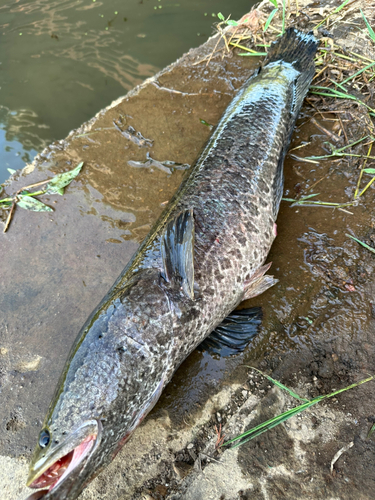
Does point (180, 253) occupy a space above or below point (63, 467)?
above

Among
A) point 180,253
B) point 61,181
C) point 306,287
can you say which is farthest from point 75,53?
point 306,287

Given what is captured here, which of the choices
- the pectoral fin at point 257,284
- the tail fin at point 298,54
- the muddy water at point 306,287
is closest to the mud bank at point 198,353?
the muddy water at point 306,287

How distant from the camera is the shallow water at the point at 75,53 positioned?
5.14 m

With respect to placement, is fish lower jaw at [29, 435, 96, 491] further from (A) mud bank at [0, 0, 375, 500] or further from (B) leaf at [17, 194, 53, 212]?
(B) leaf at [17, 194, 53, 212]

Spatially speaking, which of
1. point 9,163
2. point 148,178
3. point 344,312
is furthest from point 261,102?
point 9,163

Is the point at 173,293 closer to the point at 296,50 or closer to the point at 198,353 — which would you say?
the point at 198,353

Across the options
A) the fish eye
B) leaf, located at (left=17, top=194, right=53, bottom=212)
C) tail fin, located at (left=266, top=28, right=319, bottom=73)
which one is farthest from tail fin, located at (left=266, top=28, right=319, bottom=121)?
the fish eye

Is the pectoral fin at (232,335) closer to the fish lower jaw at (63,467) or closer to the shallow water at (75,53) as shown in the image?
the fish lower jaw at (63,467)

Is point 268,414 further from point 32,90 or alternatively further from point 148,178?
point 32,90

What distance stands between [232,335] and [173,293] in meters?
0.72

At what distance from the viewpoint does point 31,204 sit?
3.70 m

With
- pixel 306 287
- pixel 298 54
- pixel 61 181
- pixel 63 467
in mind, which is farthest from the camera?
pixel 298 54

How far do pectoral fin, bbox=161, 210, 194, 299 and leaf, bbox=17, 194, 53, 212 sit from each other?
1793mm

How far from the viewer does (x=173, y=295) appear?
8.20 ft
